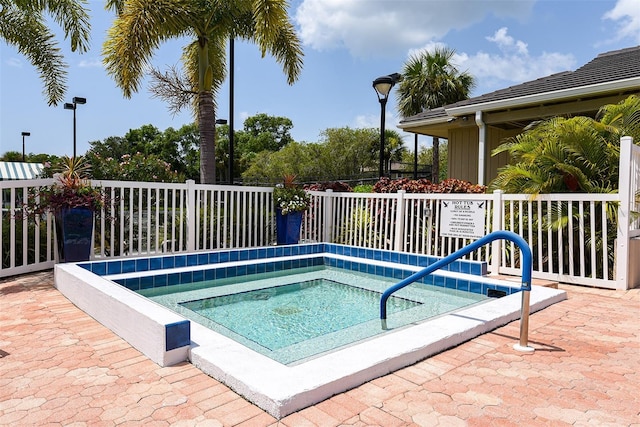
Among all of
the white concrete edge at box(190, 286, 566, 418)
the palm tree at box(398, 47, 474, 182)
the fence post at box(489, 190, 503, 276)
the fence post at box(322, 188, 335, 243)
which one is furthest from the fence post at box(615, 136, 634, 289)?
the palm tree at box(398, 47, 474, 182)

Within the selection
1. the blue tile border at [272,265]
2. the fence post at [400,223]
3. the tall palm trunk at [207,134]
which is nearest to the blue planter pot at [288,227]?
the blue tile border at [272,265]

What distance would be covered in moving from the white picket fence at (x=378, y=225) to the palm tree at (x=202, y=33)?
224cm

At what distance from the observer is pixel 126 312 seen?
3168mm

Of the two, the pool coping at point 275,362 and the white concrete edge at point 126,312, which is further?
the white concrete edge at point 126,312

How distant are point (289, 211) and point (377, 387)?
560 centimetres

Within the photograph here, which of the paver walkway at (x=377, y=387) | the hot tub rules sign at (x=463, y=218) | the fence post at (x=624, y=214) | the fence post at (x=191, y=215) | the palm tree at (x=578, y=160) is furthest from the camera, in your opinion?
the fence post at (x=191, y=215)

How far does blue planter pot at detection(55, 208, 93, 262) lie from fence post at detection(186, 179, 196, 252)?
1636 mm

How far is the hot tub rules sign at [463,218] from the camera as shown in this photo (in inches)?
239

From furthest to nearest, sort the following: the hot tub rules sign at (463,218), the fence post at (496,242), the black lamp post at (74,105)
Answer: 1. the black lamp post at (74,105)
2. the hot tub rules sign at (463,218)
3. the fence post at (496,242)

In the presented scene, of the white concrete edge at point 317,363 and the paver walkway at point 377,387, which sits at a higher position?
the white concrete edge at point 317,363

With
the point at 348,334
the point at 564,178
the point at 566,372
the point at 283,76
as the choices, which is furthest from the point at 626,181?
the point at 283,76

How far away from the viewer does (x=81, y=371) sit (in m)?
2.57

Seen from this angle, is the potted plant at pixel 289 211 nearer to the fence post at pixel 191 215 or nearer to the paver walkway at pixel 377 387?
the fence post at pixel 191 215

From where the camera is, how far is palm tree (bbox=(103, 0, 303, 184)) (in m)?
8.09
